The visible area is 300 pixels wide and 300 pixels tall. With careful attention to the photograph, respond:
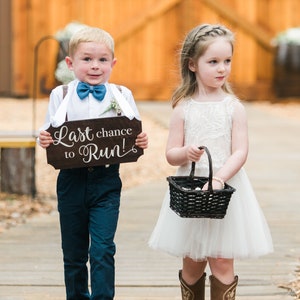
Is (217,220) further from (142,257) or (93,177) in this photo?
(142,257)

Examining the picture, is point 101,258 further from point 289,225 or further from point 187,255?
point 289,225

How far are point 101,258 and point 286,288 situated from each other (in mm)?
1397

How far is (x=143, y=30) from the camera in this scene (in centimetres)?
1848

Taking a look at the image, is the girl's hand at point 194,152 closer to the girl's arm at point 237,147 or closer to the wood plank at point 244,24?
the girl's arm at point 237,147

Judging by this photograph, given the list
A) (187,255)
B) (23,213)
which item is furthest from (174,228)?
(23,213)

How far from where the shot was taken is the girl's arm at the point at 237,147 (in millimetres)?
4625

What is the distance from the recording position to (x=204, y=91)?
480 centimetres

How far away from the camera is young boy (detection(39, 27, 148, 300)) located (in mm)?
4789

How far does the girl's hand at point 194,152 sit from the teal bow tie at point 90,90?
514 mm

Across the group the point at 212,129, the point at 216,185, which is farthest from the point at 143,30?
the point at 216,185

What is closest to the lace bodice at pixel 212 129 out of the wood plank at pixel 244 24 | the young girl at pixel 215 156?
the young girl at pixel 215 156

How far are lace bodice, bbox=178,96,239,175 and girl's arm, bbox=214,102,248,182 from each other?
0.03 meters

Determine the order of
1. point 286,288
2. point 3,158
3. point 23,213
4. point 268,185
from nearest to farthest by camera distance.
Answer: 1. point 286,288
2. point 23,213
3. point 3,158
4. point 268,185

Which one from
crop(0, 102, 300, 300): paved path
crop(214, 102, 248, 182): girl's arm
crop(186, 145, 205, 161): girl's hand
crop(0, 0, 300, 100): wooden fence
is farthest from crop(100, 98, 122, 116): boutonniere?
crop(0, 0, 300, 100): wooden fence
